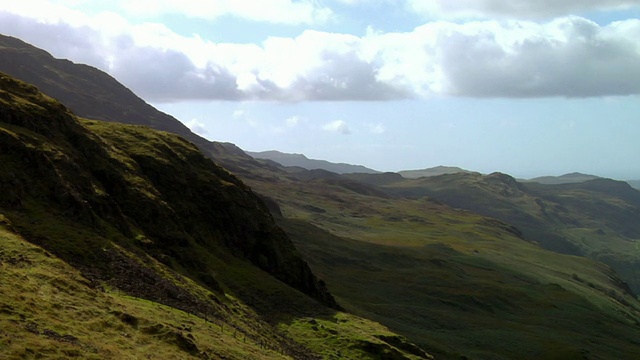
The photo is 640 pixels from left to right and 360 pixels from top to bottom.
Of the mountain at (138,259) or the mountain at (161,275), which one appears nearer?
the mountain at (138,259)

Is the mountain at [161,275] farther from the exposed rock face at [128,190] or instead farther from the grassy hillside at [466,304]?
the grassy hillside at [466,304]

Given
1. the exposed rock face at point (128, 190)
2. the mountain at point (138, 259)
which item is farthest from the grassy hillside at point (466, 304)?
the mountain at point (138, 259)

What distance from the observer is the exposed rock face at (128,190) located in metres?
54.3

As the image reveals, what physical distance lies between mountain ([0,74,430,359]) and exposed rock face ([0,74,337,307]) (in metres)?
0.16

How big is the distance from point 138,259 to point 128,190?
15562 mm

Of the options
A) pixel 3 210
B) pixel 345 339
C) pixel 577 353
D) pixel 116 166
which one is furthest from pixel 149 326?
pixel 577 353

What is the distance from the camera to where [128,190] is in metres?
66.6

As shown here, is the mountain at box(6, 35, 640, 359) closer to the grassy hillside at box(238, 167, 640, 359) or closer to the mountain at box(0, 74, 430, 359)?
the mountain at box(0, 74, 430, 359)

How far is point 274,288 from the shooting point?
73.0 meters

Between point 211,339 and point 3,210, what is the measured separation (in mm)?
22687

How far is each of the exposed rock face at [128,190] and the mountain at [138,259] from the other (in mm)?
164

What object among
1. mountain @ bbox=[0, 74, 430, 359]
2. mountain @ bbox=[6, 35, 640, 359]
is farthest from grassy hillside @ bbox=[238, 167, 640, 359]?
mountain @ bbox=[0, 74, 430, 359]

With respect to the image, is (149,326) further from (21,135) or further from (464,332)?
(464,332)

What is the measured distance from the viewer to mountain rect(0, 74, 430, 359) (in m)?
37.2
